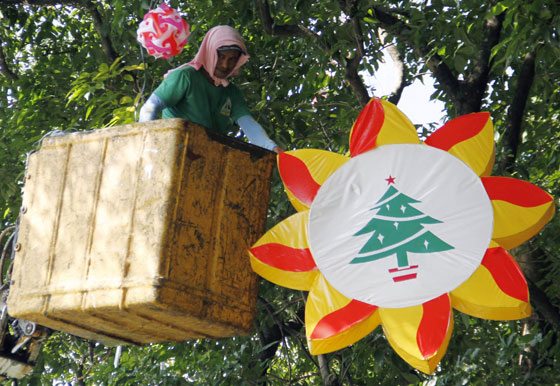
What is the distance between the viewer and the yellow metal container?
5492mm

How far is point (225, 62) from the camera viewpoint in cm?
608

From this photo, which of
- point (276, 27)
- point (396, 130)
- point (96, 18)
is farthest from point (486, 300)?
point (96, 18)

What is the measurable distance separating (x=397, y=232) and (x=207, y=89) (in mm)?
1361

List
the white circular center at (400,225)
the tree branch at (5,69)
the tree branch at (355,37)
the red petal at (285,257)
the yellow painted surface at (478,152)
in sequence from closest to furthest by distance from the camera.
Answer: the white circular center at (400,225)
the yellow painted surface at (478,152)
the red petal at (285,257)
the tree branch at (355,37)
the tree branch at (5,69)

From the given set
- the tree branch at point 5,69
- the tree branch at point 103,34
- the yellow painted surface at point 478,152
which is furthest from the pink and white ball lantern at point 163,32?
the tree branch at point 5,69

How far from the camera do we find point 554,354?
8.00m

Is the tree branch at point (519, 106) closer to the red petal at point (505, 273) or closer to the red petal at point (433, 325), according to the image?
the red petal at point (505, 273)

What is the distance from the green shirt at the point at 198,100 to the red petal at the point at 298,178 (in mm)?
543

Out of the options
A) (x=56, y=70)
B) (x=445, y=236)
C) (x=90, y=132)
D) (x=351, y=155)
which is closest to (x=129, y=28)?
(x=56, y=70)

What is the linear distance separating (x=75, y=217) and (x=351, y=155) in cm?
134

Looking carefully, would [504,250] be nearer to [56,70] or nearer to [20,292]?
[20,292]

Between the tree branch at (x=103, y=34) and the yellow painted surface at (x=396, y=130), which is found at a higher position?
the tree branch at (x=103, y=34)

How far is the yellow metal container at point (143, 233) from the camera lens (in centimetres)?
549

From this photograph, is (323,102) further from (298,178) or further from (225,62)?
(298,178)
